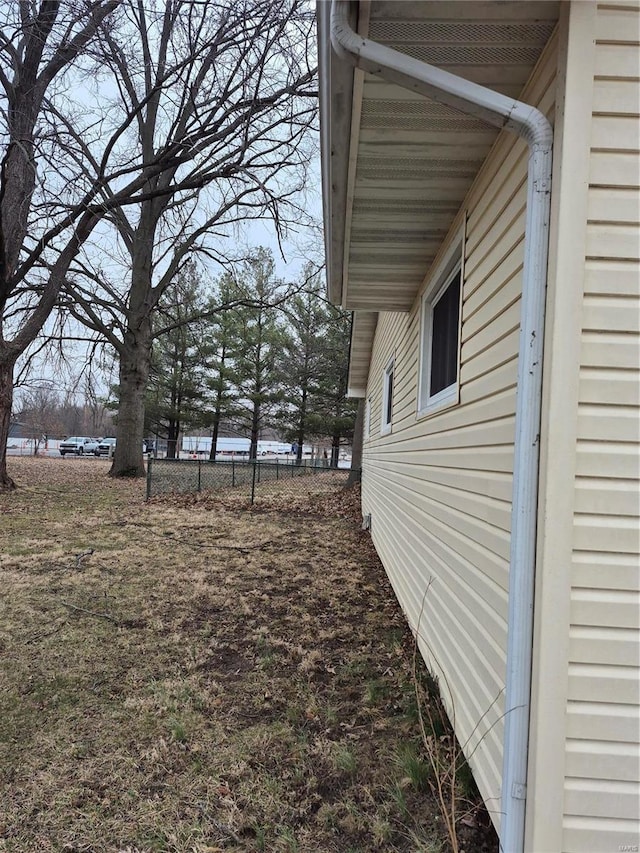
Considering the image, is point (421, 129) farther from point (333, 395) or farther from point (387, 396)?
point (333, 395)

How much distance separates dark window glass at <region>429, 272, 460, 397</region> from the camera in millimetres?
3010

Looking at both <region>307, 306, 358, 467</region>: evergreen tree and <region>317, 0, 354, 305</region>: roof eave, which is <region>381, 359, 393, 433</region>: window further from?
<region>307, 306, 358, 467</region>: evergreen tree

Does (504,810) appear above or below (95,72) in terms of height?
below

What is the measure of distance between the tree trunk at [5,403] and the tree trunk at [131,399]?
3.83 meters

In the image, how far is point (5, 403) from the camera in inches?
370

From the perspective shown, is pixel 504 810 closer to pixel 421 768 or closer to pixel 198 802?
pixel 421 768

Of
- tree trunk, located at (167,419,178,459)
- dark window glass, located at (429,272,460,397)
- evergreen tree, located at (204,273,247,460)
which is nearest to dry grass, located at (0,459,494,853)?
dark window glass, located at (429,272,460,397)

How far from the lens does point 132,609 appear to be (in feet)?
12.8

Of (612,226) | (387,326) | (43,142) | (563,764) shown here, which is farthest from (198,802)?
(43,142)

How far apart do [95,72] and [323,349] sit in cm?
1969

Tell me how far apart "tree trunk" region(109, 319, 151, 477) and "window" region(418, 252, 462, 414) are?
1155 centimetres


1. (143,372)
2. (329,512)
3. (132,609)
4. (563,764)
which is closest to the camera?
(563,764)

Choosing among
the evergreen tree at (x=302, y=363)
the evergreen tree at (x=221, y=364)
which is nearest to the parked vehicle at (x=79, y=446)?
the evergreen tree at (x=221, y=364)

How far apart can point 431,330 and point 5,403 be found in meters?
9.16
